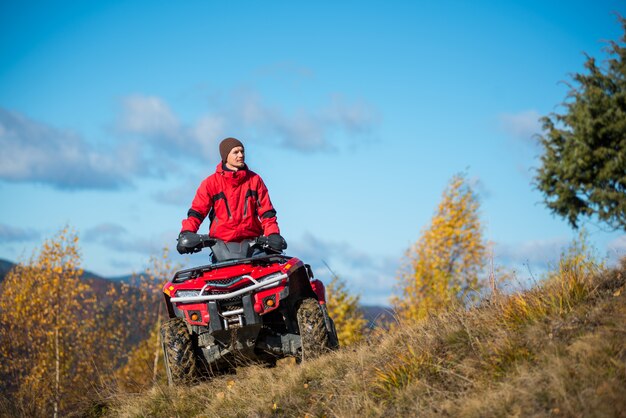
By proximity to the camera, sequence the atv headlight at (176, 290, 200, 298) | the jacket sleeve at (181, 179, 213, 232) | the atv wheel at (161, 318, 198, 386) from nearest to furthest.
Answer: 1. the atv headlight at (176, 290, 200, 298)
2. the atv wheel at (161, 318, 198, 386)
3. the jacket sleeve at (181, 179, 213, 232)

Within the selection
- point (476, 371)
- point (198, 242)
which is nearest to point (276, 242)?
point (198, 242)

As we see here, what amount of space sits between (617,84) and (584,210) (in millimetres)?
5113

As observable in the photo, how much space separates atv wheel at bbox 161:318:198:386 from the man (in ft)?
4.08

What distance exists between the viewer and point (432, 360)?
5855 mm

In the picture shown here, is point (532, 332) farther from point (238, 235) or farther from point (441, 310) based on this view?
point (238, 235)

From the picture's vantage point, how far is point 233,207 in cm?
841

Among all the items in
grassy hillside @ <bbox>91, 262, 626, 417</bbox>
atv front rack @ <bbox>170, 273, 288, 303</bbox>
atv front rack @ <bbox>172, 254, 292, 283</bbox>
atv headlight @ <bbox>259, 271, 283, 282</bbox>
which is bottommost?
grassy hillside @ <bbox>91, 262, 626, 417</bbox>

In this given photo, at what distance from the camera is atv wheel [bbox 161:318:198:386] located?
25.4ft

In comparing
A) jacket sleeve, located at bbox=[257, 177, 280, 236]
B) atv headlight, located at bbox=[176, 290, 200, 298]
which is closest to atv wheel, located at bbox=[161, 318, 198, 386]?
atv headlight, located at bbox=[176, 290, 200, 298]

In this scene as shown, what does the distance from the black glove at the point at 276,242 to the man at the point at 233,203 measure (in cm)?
2

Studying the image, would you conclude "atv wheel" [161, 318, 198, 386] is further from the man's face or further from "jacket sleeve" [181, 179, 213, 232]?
the man's face

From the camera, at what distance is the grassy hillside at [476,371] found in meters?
4.74

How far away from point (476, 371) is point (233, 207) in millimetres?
3995

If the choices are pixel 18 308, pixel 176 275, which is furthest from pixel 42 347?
pixel 176 275
